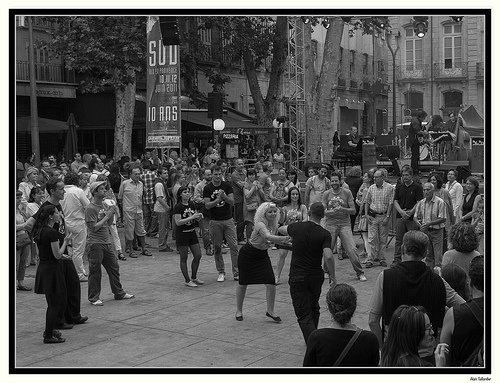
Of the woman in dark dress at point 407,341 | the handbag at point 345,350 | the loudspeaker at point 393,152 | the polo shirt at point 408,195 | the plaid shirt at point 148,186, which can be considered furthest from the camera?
the loudspeaker at point 393,152

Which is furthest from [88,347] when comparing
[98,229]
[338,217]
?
[338,217]

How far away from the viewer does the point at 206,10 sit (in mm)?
5473

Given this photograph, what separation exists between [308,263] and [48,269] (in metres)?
2.94

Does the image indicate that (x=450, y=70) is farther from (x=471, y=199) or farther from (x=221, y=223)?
(x=221, y=223)

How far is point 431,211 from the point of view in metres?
11.9

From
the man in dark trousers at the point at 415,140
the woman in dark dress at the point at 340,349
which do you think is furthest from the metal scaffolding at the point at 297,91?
the woman in dark dress at the point at 340,349

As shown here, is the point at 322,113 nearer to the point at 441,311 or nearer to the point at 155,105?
the point at 155,105

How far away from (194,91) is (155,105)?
1662cm

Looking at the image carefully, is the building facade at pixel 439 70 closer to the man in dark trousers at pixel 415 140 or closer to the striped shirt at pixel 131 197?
the man in dark trousers at pixel 415 140

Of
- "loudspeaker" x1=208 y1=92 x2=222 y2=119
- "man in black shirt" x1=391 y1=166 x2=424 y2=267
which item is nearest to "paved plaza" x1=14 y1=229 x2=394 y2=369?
"man in black shirt" x1=391 y1=166 x2=424 y2=267

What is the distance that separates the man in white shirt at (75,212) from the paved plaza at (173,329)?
2.16 feet

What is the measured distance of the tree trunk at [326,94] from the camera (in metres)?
23.6

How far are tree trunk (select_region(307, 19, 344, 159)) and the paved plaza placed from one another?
1259cm

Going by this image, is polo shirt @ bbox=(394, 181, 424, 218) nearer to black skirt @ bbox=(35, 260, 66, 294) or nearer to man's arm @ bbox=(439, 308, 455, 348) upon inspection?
black skirt @ bbox=(35, 260, 66, 294)
